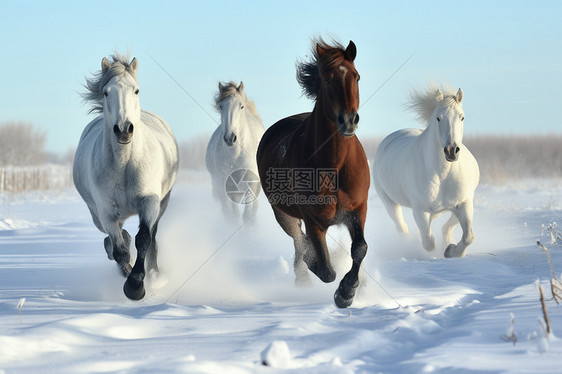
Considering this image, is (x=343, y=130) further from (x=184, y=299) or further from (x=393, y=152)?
(x=393, y=152)

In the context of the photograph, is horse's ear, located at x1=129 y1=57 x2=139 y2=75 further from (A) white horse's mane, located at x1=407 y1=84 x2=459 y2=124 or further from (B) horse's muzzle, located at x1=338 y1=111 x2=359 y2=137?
(A) white horse's mane, located at x1=407 y1=84 x2=459 y2=124

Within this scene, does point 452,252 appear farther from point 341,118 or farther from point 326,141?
point 341,118

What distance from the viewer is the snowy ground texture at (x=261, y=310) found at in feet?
11.1

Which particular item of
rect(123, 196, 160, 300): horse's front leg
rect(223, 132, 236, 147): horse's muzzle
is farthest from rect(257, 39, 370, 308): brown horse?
rect(223, 132, 236, 147): horse's muzzle

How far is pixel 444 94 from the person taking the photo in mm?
8070

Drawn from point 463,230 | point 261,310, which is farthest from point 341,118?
point 463,230

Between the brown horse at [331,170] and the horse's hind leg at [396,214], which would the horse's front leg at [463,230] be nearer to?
the horse's hind leg at [396,214]

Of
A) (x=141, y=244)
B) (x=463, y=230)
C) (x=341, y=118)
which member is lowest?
(x=141, y=244)

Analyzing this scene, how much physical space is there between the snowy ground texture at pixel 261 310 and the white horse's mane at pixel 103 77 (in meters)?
1.84

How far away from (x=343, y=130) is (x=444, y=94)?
3.82m

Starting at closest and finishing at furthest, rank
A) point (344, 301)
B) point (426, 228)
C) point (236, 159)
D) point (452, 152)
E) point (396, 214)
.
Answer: point (344, 301), point (452, 152), point (426, 228), point (236, 159), point (396, 214)

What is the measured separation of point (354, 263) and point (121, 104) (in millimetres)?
2271

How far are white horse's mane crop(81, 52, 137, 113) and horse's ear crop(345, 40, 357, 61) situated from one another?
1.99 m

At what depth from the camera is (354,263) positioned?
5.20 m
